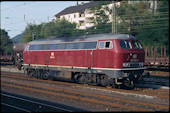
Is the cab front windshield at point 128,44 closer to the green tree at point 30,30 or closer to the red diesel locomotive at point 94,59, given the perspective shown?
the red diesel locomotive at point 94,59

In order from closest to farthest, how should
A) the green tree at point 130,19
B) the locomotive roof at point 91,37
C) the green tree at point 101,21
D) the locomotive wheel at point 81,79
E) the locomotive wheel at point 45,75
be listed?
the locomotive roof at point 91,37
the locomotive wheel at point 81,79
the locomotive wheel at point 45,75
the green tree at point 130,19
the green tree at point 101,21

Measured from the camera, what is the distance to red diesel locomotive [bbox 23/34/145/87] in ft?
49.8

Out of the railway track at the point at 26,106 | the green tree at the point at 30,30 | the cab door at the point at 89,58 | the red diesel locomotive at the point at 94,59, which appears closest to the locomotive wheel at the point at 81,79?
the red diesel locomotive at the point at 94,59

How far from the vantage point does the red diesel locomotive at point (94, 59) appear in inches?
597

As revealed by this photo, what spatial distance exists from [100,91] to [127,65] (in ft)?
8.37

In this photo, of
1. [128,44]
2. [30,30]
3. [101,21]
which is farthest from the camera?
[30,30]

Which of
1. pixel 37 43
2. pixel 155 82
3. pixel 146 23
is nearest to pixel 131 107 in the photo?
pixel 155 82

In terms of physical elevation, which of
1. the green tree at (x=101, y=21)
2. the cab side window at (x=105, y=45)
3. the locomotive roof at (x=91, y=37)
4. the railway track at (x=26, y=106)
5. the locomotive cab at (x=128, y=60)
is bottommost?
the railway track at (x=26, y=106)

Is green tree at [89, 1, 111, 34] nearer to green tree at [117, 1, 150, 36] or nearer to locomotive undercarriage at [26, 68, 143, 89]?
green tree at [117, 1, 150, 36]

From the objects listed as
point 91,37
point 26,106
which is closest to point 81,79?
point 91,37

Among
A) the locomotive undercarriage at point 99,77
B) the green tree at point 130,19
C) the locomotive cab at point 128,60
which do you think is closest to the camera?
the locomotive cab at point 128,60

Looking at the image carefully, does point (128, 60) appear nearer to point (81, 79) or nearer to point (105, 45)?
point (105, 45)

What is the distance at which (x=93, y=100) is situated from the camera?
483 inches

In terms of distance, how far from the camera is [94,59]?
16531 mm
